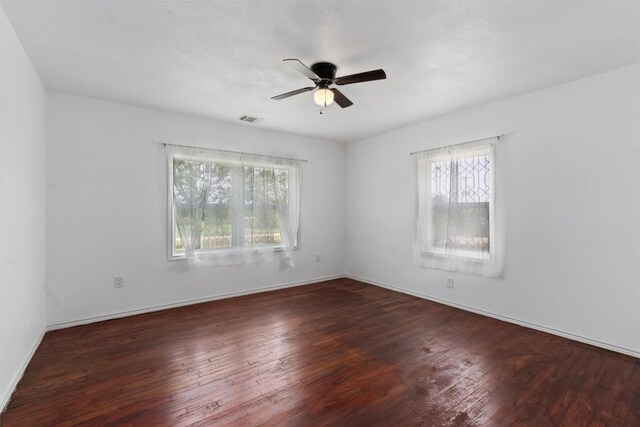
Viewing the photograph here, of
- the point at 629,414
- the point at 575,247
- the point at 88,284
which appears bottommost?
the point at 629,414

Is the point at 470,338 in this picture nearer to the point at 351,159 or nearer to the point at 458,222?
the point at 458,222

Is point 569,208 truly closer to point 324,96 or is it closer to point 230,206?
point 324,96

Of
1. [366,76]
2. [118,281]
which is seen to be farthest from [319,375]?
[118,281]

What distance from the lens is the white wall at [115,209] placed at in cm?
334

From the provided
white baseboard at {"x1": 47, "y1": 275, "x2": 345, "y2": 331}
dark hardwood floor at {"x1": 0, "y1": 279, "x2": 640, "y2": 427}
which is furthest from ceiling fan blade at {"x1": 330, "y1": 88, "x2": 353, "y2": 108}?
white baseboard at {"x1": 47, "y1": 275, "x2": 345, "y2": 331}

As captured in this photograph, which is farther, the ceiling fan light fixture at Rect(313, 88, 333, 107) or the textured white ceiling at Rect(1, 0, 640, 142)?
the ceiling fan light fixture at Rect(313, 88, 333, 107)

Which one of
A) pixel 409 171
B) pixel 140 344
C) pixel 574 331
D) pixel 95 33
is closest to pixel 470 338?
pixel 574 331

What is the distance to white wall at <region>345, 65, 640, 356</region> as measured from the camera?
2.74 meters

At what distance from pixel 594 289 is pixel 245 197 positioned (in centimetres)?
428

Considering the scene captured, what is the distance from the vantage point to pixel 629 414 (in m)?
1.92

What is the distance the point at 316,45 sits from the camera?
237 cm

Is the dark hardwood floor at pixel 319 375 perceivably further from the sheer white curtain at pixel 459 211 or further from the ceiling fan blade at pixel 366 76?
the ceiling fan blade at pixel 366 76

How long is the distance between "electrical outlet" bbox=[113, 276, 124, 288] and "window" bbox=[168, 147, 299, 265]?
2.12 feet

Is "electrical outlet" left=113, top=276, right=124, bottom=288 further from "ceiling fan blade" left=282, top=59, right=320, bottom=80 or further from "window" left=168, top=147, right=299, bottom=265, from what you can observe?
"ceiling fan blade" left=282, top=59, right=320, bottom=80
